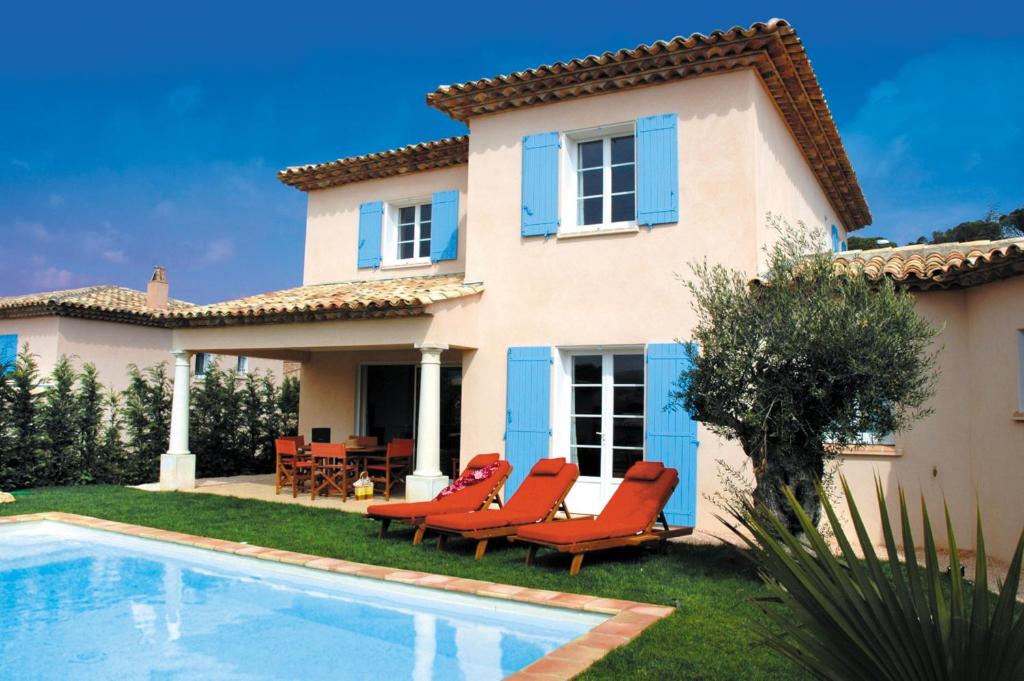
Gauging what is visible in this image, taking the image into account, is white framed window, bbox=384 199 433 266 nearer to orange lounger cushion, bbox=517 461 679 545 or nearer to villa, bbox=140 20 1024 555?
villa, bbox=140 20 1024 555

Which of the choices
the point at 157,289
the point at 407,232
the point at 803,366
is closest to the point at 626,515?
the point at 803,366

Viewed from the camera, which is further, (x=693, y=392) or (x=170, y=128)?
(x=170, y=128)

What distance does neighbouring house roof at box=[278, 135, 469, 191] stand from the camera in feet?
48.5

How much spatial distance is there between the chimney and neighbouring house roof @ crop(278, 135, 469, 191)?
297 inches

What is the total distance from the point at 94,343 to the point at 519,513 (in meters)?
16.3

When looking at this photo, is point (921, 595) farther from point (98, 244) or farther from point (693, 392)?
point (98, 244)

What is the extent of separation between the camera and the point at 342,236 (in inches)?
655

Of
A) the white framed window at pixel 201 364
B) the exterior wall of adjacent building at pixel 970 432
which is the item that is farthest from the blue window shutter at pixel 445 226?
the white framed window at pixel 201 364

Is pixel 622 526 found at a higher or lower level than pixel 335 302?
lower

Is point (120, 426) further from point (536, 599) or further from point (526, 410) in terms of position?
point (536, 599)

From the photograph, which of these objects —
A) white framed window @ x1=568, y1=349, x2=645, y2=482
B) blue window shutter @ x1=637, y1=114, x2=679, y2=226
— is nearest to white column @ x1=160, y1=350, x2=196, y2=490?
white framed window @ x1=568, y1=349, x2=645, y2=482

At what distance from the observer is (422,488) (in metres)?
12.0

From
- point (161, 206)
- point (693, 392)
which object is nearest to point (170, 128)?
point (161, 206)

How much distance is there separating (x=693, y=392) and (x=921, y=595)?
552cm
